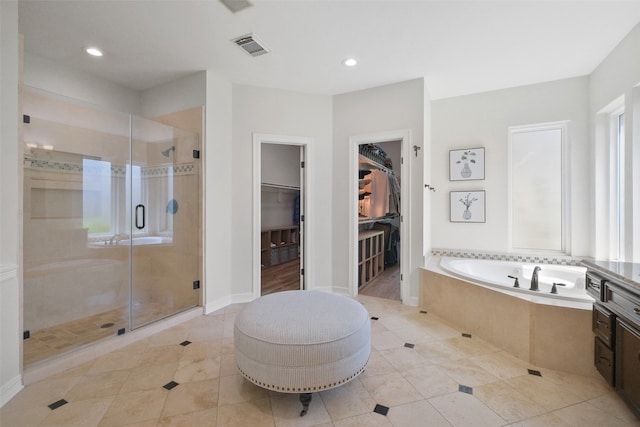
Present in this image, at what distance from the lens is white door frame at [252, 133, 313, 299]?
3412mm

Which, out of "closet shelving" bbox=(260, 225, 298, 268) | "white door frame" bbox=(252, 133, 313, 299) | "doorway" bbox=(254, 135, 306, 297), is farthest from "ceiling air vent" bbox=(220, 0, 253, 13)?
"closet shelving" bbox=(260, 225, 298, 268)

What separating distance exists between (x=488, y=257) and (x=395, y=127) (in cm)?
200

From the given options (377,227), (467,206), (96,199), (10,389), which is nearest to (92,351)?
(10,389)

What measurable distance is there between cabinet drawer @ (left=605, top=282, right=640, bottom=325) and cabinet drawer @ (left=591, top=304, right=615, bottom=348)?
0.30ft

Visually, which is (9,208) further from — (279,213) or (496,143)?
(496,143)

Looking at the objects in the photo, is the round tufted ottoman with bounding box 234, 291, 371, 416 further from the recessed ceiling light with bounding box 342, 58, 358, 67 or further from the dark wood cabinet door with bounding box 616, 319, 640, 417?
the recessed ceiling light with bounding box 342, 58, 358, 67

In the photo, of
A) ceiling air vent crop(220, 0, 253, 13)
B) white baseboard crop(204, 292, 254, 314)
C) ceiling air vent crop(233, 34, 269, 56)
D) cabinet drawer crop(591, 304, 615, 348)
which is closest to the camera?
cabinet drawer crop(591, 304, 615, 348)

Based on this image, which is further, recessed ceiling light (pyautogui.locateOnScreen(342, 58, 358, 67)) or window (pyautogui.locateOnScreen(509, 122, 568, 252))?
window (pyautogui.locateOnScreen(509, 122, 568, 252))

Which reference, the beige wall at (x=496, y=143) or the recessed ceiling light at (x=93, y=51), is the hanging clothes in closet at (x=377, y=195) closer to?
the beige wall at (x=496, y=143)

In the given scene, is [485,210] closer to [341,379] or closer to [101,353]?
[341,379]

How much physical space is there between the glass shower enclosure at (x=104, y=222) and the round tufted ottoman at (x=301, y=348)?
1595 mm

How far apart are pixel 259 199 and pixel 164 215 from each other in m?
1.12

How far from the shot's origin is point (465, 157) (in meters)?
3.64

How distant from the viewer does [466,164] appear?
3.64 m
